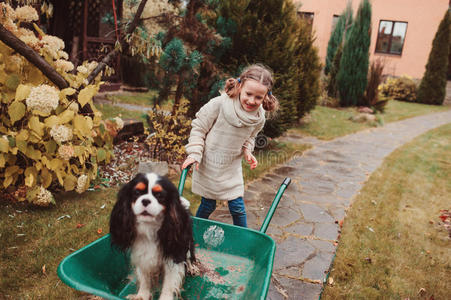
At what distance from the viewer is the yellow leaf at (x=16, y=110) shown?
286cm

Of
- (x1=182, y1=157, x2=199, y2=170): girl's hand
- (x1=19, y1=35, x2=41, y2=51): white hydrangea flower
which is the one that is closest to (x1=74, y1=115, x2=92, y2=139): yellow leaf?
(x1=19, y1=35, x2=41, y2=51): white hydrangea flower

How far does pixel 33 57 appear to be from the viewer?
10.2 ft

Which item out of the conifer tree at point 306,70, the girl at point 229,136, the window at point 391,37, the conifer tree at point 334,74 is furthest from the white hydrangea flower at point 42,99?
the window at point 391,37

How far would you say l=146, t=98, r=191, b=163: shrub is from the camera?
476cm

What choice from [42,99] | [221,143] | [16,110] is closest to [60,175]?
[16,110]

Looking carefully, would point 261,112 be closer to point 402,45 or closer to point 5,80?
point 5,80

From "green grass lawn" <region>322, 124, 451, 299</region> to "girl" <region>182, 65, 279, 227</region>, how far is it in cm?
105

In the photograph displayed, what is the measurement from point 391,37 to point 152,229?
2142 cm

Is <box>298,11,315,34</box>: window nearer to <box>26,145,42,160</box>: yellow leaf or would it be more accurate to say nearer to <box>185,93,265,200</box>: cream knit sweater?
<box>185,93,265,200</box>: cream knit sweater

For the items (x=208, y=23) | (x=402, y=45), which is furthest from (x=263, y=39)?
(x=402, y=45)

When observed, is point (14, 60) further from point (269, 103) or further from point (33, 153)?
point (269, 103)

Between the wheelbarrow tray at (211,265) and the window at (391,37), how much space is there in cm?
2075

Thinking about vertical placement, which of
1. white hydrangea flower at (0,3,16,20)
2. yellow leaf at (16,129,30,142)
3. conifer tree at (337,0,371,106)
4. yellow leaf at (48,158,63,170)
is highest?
conifer tree at (337,0,371,106)

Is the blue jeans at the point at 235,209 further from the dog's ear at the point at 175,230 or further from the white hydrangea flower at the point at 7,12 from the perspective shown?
→ the white hydrangea flower at the point at 7,12
